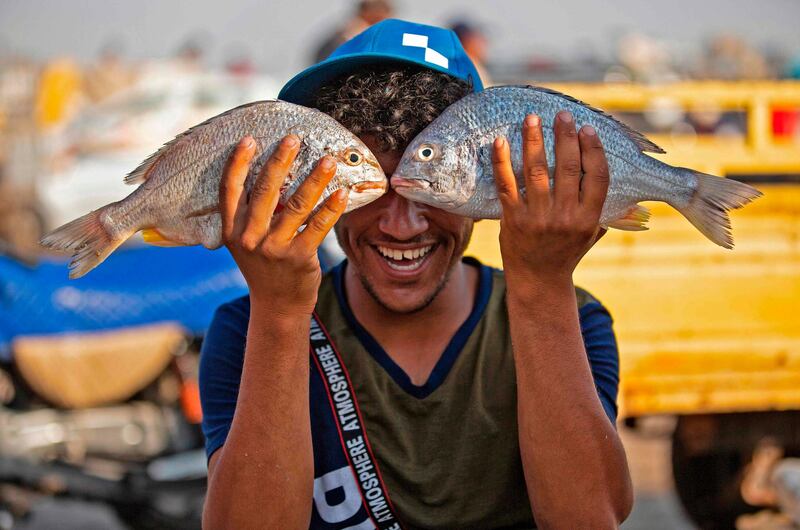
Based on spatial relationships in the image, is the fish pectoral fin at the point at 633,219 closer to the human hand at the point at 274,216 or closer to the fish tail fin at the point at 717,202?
the fish tail fin at the point at 717,202

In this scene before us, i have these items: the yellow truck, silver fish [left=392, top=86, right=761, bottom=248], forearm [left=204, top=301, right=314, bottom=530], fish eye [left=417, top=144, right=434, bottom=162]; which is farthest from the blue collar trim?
the yellow truck

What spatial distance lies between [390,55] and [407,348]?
2.24 ft

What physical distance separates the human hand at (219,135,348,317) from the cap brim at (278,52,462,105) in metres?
0.42

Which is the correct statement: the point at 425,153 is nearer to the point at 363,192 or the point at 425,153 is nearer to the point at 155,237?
the point at 363,192

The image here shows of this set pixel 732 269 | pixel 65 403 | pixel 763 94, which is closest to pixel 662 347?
A: pixel 732 269

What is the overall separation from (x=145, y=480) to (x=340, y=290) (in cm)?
265

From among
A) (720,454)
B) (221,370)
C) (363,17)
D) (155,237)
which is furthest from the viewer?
(363,17)

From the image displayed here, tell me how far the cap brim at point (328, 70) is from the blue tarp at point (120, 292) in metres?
2.62

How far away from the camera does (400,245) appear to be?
2.28m

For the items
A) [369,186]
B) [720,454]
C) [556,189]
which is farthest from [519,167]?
→ [720,454]

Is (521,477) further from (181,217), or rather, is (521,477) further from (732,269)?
(732,269)

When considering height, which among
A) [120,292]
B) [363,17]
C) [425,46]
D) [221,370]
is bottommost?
[221,370]

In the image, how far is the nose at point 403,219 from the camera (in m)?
2.24

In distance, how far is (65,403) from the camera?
15.8 ft
